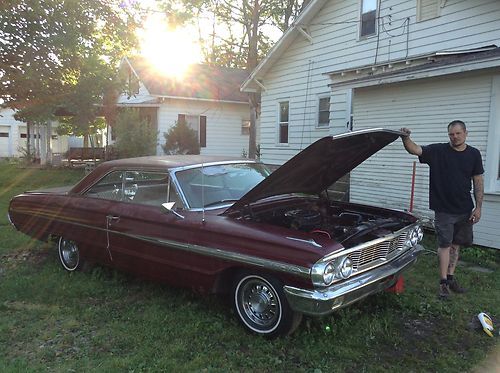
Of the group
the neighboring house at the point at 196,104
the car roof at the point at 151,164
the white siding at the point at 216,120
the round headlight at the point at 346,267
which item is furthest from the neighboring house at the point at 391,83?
the white siding at the point at 216,120

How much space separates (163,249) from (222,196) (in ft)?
2.51

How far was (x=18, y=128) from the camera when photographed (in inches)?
1305

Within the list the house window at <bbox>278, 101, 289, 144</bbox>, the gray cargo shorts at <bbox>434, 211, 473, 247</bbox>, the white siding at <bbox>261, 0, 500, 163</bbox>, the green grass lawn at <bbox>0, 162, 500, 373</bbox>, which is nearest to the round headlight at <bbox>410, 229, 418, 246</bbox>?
the gray cargo shorts at <bbox>434, 211, 473, 247</bbox>

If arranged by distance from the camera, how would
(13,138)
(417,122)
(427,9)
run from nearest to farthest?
(417,122), (427,9), (13,138)

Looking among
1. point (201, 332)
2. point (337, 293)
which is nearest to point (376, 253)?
point (337, 293)

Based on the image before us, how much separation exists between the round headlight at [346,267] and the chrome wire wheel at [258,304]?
21.7 inches

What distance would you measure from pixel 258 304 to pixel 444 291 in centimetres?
221

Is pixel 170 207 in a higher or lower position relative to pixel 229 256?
higher

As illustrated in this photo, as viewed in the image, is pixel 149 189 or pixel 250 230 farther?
pixel 149 189

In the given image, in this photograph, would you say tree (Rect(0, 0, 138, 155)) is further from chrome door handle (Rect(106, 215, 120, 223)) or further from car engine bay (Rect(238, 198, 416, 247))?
car engine bay (Rect(238, 198, 416, 247))

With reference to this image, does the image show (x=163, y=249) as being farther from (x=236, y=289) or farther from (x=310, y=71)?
(x=310, y=71)

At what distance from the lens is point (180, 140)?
19.2 metres

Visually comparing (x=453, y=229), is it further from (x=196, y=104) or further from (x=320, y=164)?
(x=196, y=104)

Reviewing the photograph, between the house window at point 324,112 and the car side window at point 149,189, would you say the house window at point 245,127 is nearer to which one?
the house window at point 324,112
